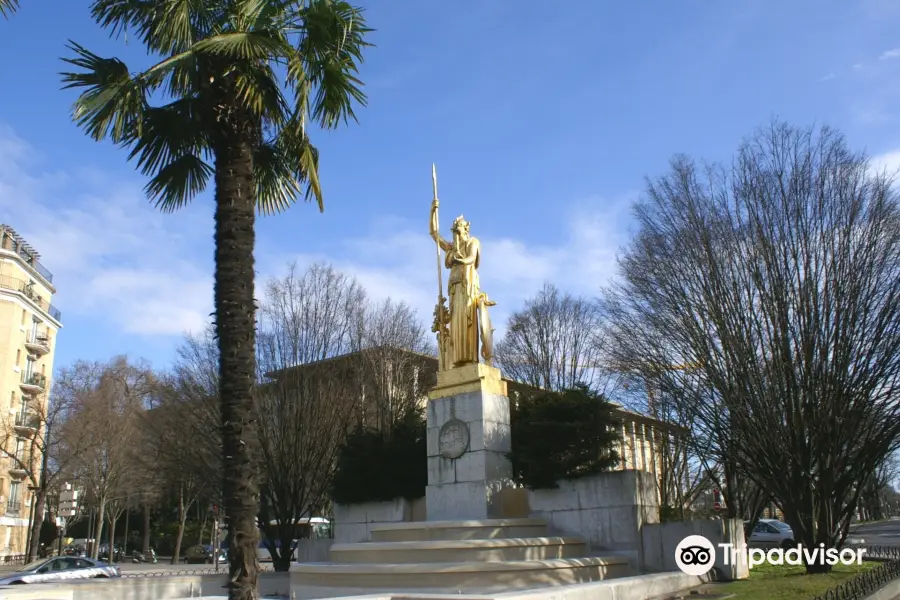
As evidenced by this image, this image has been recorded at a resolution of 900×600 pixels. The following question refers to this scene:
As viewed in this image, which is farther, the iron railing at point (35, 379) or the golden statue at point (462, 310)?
the iron railing at point (35, 379)

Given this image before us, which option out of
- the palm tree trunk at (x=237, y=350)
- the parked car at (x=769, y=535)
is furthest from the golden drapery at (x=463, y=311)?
the parked car at (x=769, y=535)

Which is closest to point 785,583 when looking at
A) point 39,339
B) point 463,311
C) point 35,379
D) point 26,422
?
point 463,311

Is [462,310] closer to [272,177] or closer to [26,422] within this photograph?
[272,177]

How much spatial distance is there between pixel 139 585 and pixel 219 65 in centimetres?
1074

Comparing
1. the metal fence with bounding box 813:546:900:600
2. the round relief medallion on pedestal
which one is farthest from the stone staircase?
the metal fence with bounding box 813:546:900:600

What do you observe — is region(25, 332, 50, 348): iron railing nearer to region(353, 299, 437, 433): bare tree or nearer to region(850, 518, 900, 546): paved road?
region(353, 299, 437, 433): bare tree

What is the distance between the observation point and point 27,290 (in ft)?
168

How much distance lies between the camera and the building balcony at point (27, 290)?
48.9m

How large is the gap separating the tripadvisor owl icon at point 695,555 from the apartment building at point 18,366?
40423mm

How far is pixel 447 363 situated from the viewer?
701 inches

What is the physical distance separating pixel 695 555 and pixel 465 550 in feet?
14.5

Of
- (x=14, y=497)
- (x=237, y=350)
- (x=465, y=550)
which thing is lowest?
(x=465, y=550)

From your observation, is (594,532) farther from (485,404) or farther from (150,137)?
(150,137)

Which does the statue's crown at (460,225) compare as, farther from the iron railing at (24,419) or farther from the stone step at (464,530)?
the iron railing at (24,419)
